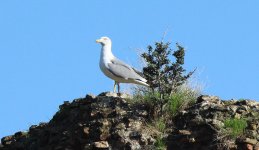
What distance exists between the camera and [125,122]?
17.9 m

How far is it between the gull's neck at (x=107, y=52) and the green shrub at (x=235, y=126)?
4.70m

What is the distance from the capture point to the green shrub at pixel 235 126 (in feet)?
54.6

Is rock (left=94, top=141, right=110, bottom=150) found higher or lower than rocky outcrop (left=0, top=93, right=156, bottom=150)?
lower

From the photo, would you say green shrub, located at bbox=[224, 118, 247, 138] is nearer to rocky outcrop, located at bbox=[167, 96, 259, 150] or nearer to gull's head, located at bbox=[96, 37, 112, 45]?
rocky outcrop, located at bbox=[167, 96, 259, 150]

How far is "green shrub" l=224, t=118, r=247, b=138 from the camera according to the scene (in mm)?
16656

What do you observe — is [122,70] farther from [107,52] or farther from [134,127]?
[134,127]

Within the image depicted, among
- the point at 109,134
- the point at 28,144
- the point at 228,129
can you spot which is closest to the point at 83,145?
the point at 109,134

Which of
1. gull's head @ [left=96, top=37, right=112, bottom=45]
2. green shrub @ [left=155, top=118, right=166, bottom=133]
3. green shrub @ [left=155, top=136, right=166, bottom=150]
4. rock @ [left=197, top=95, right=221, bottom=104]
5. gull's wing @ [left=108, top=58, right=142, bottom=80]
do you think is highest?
gull's head @ [left=96, top=37, right=112, bottom=45]

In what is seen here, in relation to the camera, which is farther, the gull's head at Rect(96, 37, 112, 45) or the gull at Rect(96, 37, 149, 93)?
the gull's head at Rect(96, 37, 112, 45)

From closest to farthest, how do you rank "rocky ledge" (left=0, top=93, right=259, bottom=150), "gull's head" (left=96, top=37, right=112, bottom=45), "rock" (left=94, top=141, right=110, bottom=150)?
"rocky ledge" (left=0, top=93, right=259, bottom=150) → "rock" (left=94, top=141, right=110, bottom=150) → "gull's head" (left=96, top=37, right=112, bottom=45)

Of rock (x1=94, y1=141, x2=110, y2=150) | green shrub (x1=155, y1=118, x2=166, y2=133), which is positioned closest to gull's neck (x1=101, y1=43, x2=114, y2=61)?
green shrub (x1=155, y1=118, x2=166, y2=133)

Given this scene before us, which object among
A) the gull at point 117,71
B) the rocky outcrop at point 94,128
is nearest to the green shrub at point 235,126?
the rocky outcrop at point 94,128

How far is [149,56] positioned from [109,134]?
7.83 feet

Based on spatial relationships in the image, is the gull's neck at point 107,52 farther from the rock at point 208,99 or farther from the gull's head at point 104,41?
the rock at point 208,99
